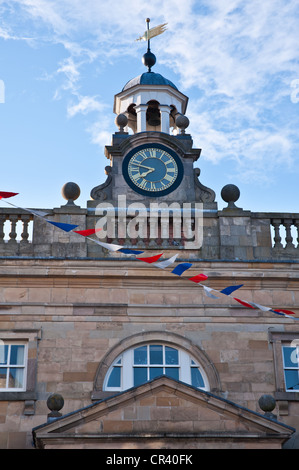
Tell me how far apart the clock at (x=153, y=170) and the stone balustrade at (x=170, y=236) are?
1190 millimetres

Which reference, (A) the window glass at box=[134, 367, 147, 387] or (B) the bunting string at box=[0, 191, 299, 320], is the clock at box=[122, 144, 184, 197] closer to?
(B) the bunting string at box=[0, 191, 299, 320]

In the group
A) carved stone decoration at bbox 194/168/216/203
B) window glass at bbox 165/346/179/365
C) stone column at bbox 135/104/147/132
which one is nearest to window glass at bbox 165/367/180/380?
window glass at bbox 165/346/179/365

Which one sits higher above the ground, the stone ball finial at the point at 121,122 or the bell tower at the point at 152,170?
the stone ball finial at the point at 121,122

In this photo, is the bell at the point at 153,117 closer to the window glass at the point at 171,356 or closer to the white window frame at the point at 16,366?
the window glass at the point at 171,356

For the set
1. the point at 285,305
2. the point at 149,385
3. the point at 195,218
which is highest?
the point at 195,218

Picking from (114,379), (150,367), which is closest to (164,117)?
(150,367)

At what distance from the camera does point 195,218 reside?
20969 mm

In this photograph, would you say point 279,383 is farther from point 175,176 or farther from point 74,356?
point 175,176

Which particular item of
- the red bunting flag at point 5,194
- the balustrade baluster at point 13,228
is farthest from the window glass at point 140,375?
the red bunting flag at point 5,194

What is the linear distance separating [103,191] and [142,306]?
3.28 m

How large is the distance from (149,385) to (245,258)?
4842 millimetres

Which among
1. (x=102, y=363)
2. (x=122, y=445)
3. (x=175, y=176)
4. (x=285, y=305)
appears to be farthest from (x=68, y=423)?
(x=175, y=176)

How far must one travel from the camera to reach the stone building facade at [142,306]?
62.1 feet

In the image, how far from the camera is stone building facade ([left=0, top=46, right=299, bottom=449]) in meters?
18.9
